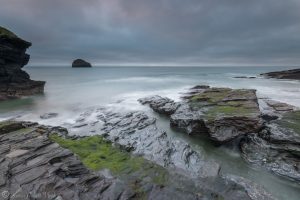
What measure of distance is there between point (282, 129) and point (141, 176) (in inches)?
439

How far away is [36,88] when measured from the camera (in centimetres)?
4025

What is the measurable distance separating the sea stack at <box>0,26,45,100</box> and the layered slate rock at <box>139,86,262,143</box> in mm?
27301

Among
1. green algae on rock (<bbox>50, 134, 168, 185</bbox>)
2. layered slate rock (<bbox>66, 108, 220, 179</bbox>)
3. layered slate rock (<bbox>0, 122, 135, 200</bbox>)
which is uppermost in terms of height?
layered slate rock (<bbox>0, 122, 135, 200</bbox>)

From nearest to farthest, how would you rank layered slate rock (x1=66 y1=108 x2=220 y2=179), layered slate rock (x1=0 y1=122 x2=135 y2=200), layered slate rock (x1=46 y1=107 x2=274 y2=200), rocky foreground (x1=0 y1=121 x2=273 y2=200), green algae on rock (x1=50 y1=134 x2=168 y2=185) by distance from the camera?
layered slate rock (x1=0 y1=122 x2=135 y2=200) < rocky foreground (x1=0 y1=121 x2=273 y2=200) < layered slate rock (x1=46 y1=107 x2=274 y2=200) < green algae on rock (x1=50 y1=134 x2=168 y2=185) < layered slate rock (x1=66 y1=108 x2=220 y2=179)

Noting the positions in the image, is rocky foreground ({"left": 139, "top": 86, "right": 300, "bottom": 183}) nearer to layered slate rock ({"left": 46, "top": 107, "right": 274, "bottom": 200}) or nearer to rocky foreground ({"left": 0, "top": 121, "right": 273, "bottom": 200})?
layered slate rock ({"left": 46, "top": 107, "right": 274, "bottom": 200})

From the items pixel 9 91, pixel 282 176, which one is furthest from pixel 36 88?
pixel 282 176

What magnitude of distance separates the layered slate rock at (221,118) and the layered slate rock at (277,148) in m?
0.82

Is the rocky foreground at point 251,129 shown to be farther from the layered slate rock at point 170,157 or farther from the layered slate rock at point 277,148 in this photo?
the layered slate rock at point 170,157

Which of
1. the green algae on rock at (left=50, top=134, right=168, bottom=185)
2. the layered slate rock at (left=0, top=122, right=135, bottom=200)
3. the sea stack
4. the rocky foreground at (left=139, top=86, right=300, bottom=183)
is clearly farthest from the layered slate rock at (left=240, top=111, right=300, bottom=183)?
the sea stack

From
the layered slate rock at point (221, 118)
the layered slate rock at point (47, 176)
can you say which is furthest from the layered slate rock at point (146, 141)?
the layered slate rock at point (47, 176)

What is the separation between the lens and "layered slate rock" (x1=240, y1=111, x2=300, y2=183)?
1227 centimetres

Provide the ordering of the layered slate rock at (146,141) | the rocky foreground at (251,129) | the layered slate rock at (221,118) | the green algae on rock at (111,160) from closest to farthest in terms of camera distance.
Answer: the green algae on rock at (111,160)
the layered slate rock at (146,141)
the rocky foreground at (251,129)
the layered slate rock at (221,118)

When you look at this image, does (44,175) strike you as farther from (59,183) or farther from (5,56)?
(5,56)

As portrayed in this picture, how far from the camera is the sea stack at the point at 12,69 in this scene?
34594 millimetres
